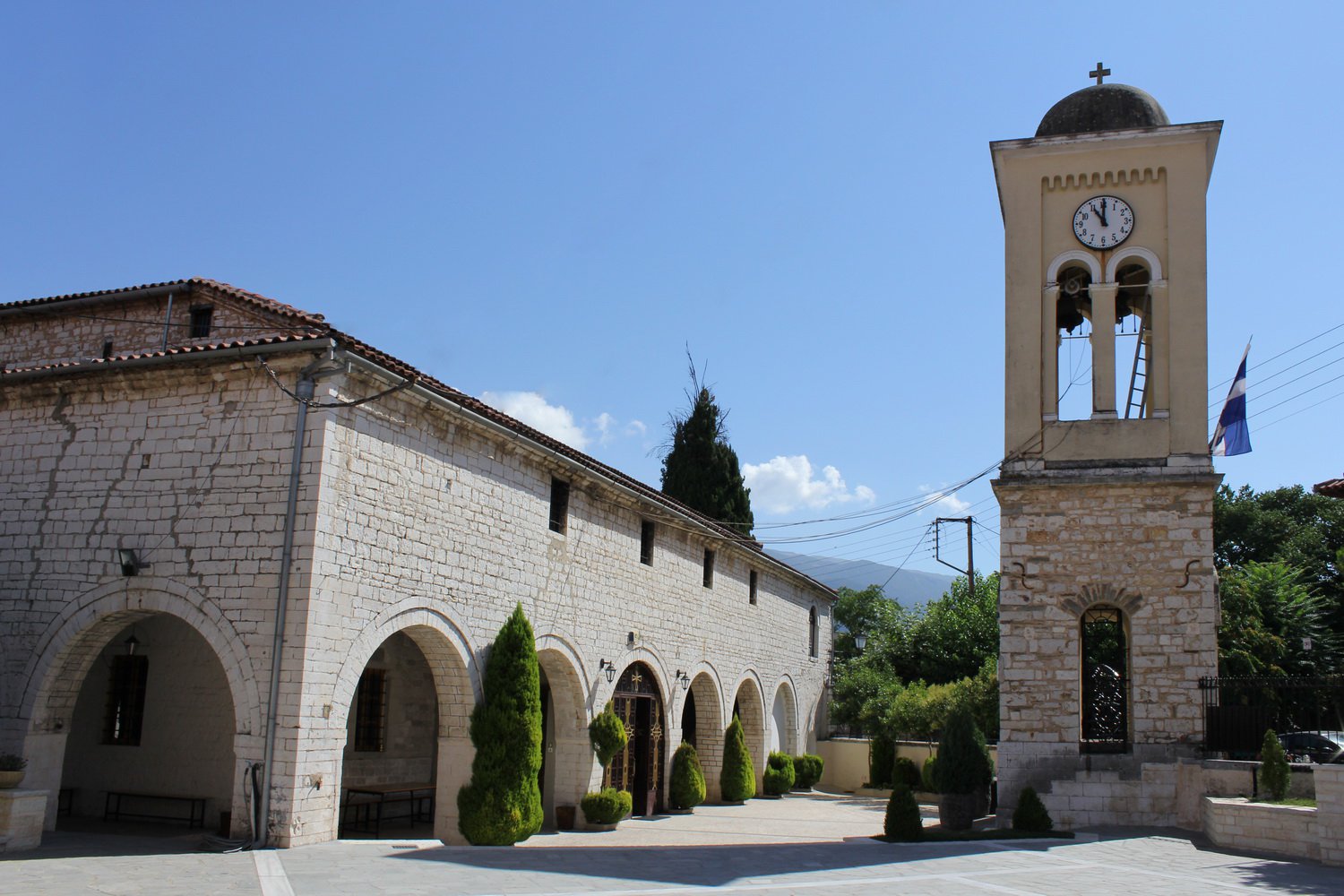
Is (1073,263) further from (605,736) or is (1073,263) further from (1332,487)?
(605,736)

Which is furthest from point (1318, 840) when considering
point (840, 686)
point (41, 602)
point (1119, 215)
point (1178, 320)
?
point (840, 686)

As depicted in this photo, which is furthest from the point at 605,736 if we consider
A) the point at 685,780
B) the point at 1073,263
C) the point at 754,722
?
the point at 1073,263

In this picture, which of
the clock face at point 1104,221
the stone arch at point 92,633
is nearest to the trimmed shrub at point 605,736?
the stone arch at point 92,633

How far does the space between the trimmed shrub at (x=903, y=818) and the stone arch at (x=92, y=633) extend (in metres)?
8.46

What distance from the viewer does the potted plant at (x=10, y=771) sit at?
1103 cm

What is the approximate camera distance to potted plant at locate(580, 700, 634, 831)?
1672cm

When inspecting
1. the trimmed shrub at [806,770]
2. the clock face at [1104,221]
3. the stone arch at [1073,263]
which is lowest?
the trimmed shrub at [806,770]

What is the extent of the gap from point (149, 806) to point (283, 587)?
568 cm

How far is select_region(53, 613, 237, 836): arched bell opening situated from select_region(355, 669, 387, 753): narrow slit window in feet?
6.07

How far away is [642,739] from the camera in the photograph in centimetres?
1981

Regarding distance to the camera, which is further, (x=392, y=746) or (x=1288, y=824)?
(x=392, y=746)

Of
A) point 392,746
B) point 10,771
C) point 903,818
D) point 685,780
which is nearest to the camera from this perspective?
point 10,771

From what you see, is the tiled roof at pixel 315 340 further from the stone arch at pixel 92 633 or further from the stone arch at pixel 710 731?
the stone arch at pixel 710 731

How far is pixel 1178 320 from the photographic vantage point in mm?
15805
